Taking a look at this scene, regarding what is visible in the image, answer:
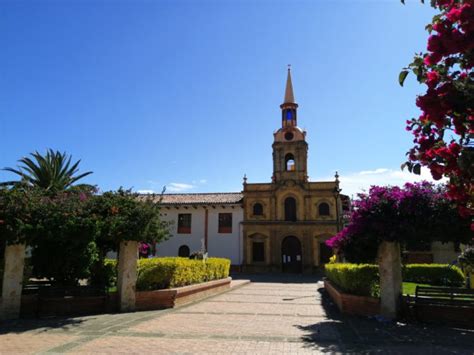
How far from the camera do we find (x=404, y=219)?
31.8 feet

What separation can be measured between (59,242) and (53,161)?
1961cm

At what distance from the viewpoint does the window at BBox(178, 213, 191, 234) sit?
34.2 meters

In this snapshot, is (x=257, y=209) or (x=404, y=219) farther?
(x=257, y=209)

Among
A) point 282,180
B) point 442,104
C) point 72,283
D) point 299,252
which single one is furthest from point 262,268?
point 442,104

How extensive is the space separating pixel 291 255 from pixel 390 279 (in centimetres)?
2242

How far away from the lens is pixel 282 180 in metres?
33.4

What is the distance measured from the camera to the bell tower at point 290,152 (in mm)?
33625

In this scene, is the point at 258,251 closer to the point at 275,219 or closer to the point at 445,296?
the point at 275,219

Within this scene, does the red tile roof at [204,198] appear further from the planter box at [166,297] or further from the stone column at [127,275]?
the stone column at [127,275]

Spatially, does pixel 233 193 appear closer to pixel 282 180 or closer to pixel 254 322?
pixel 282 180

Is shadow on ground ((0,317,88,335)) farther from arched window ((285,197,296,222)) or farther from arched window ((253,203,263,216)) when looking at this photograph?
arched window ((285,197,296,222))

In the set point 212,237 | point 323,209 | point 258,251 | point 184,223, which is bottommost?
point 258,251

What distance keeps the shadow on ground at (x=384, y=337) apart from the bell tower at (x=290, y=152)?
23.7 m

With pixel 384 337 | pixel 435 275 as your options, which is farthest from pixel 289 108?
pixel 384 337
